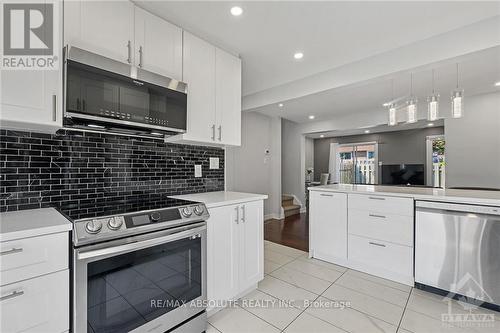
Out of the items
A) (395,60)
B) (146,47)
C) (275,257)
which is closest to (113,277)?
(146,47)

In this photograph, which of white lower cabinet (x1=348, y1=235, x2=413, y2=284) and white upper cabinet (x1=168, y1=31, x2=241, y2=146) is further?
white lower cabinet (x1=348, y1=235, x2=413, y2=284)

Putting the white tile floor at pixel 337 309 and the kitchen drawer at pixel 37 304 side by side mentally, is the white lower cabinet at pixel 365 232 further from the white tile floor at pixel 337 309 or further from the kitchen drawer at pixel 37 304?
the kitchen drawer at pixel 37 304

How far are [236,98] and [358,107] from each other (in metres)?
3.14

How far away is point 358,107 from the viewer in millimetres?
4543

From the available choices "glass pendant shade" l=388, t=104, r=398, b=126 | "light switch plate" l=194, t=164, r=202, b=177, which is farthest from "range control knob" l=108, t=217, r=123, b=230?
"glass pendant shade" l=388, t=104, r=398, b=126

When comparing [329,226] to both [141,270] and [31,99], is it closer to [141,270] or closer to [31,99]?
[141,270]

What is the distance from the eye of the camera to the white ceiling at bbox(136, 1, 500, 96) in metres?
1.80

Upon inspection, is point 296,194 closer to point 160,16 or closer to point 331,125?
point 331,125

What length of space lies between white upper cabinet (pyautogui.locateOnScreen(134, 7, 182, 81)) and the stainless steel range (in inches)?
44.0

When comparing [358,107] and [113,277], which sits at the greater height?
[358,107]

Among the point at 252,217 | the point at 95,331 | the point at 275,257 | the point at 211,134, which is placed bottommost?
the point at 275,257

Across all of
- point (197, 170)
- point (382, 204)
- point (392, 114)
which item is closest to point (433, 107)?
point (392, 114)

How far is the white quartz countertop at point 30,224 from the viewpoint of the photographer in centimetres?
98

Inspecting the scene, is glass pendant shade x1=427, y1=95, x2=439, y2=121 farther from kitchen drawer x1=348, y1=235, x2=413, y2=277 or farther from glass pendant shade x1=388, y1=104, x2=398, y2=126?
kitchen drawer x1=348, y1=235, x2=413, y2=277
